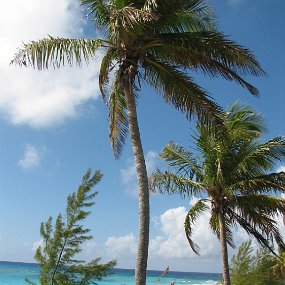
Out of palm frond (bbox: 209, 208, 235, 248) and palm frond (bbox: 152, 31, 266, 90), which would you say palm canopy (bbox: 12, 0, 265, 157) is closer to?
palm frond (bbox: 152, 31, 266, 90)

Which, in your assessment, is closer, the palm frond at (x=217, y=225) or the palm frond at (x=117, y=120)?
the palm frond at (x=117, y=120)

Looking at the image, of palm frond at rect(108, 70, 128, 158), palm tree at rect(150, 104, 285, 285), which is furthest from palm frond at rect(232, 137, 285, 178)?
palm frond at rect(108, 70, 128, 158)

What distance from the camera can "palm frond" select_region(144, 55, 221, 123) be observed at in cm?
1052

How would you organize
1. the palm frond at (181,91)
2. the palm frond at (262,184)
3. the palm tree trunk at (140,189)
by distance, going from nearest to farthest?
the palm tree trunk at (140,189) < the palm frond at (181,91) < the palm frond at (262,184)

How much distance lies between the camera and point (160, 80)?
37.1 feet

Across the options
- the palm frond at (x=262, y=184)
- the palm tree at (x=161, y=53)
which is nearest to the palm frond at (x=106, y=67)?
the palm tree at (x=161, y=53)

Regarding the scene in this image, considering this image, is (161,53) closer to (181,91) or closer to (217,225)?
(181,91)

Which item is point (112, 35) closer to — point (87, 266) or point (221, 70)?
point (221, 70)

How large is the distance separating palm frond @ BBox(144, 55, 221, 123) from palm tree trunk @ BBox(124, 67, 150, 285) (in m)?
0.88

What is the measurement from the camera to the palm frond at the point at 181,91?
1052 centimetres

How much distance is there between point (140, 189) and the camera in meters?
9.54

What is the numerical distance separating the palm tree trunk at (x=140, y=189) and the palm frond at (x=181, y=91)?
0.88 m

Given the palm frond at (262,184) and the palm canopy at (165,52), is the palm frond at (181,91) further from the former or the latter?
the palm frond at (262,184)

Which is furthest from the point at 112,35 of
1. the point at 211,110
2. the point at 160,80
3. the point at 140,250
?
the point at 140,250
